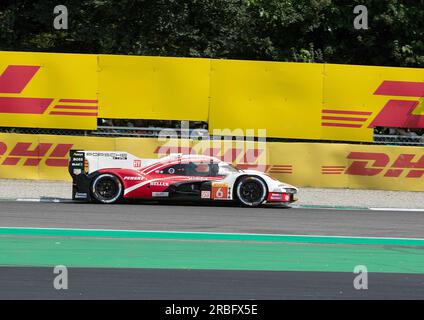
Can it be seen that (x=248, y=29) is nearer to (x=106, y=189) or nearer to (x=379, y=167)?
(x=379, y=167)

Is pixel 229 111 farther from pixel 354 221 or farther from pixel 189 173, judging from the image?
pixel 354 221

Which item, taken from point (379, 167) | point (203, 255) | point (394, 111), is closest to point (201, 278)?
point (203, 255)

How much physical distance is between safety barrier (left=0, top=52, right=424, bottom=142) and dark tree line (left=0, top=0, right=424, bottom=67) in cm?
434

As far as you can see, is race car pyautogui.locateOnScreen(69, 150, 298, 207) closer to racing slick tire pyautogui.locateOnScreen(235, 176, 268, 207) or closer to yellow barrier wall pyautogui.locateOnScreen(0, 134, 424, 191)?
racing slick tire pyautogui.locateOnScreen(235, 176, 268, 207)

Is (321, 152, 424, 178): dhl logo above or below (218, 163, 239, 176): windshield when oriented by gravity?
above

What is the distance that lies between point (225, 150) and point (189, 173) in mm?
2352

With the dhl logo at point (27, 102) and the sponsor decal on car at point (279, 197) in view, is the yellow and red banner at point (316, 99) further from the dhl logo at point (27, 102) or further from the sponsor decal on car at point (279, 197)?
the sponsor decal on car at point (279, 197)

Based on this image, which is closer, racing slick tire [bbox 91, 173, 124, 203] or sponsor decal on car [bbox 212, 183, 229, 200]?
racing slick tire [bbox 91, 173, 124, 203]

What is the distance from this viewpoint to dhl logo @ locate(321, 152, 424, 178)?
18828 mm

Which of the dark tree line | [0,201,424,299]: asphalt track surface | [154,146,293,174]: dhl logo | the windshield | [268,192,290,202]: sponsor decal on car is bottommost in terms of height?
[0,201,424,299]: asphalt track surface

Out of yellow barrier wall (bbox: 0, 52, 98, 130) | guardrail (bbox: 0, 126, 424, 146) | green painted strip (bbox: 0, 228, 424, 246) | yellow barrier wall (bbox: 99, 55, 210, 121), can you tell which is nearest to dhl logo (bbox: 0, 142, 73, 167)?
yellow barrier wall (bbox: 0, 52, 98, 130)

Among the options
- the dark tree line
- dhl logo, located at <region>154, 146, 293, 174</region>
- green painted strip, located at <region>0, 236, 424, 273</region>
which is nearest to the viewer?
green painted strip, located at <region>0, 236, 424, 273</region>

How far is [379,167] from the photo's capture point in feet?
61.9
